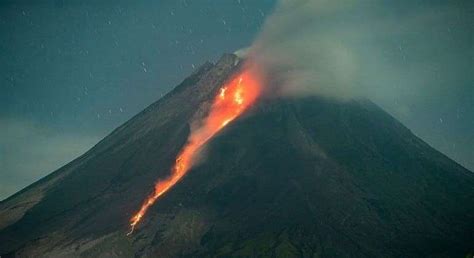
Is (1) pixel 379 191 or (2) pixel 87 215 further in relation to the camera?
(1) pixel 379 191

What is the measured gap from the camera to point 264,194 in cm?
11531

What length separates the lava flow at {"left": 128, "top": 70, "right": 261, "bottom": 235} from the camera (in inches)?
4683

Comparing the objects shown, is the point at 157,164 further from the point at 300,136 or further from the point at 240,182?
the point at 300,136

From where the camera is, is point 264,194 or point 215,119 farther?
point 215,119

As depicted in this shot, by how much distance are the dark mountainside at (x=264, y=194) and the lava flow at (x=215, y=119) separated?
231cm

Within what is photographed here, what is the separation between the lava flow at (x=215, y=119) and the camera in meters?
119

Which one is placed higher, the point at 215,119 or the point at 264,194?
the point at 215,119

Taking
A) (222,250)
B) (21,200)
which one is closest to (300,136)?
(222,250)

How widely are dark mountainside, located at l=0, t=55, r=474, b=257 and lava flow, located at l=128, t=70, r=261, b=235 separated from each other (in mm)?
2305

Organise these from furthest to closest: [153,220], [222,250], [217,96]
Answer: [217,96] → [153,220] → [222,250]

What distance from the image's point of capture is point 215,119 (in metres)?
146

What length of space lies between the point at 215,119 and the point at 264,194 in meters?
37.7

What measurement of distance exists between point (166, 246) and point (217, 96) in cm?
6896

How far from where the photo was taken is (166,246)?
97688mm
